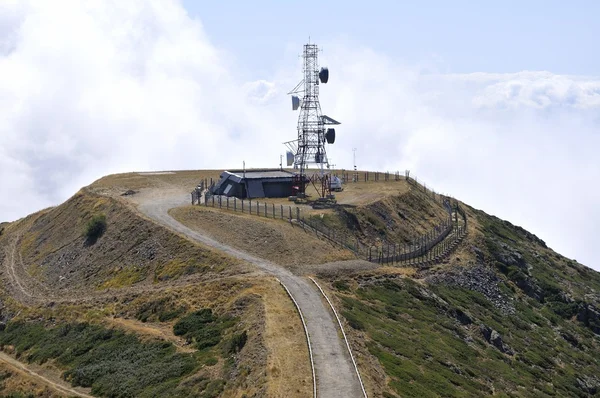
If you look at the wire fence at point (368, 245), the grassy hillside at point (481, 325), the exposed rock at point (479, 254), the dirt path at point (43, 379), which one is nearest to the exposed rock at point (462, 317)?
the grassy hillside at point (481, 325)

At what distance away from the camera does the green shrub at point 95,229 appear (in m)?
75.1

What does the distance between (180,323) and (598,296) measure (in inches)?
2237

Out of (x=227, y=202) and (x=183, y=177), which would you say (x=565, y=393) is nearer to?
(x=227, y=202)

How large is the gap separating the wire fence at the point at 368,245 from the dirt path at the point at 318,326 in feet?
27.2

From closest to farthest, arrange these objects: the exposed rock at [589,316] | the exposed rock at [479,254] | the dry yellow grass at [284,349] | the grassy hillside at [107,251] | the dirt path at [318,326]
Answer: the dry yellow grass at [284,349] → the dirt path at [318,326] → the grassy hillside at [107,251] → the exposed rock at [589,316] → the exposed rock at [479,254]

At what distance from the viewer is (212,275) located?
188 feet

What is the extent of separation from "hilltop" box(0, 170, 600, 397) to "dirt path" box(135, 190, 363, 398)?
0.60ft

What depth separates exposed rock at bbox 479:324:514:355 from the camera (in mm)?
58469

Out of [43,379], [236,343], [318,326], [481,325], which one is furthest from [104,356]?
[481,325]

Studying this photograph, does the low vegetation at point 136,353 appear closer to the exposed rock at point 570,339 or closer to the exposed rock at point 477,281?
the exposed rock at point 477,281

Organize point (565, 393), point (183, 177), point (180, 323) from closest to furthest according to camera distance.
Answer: point (180, 323)
point (565, 393)
point (183, 177)

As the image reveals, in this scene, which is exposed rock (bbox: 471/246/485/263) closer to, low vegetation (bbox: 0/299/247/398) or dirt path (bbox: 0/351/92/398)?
low vegetation (bbox: 0/299/247/398)

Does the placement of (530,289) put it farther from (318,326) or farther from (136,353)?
(136,353)

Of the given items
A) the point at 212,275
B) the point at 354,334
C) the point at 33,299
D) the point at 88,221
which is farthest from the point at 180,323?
the point at 88,221
